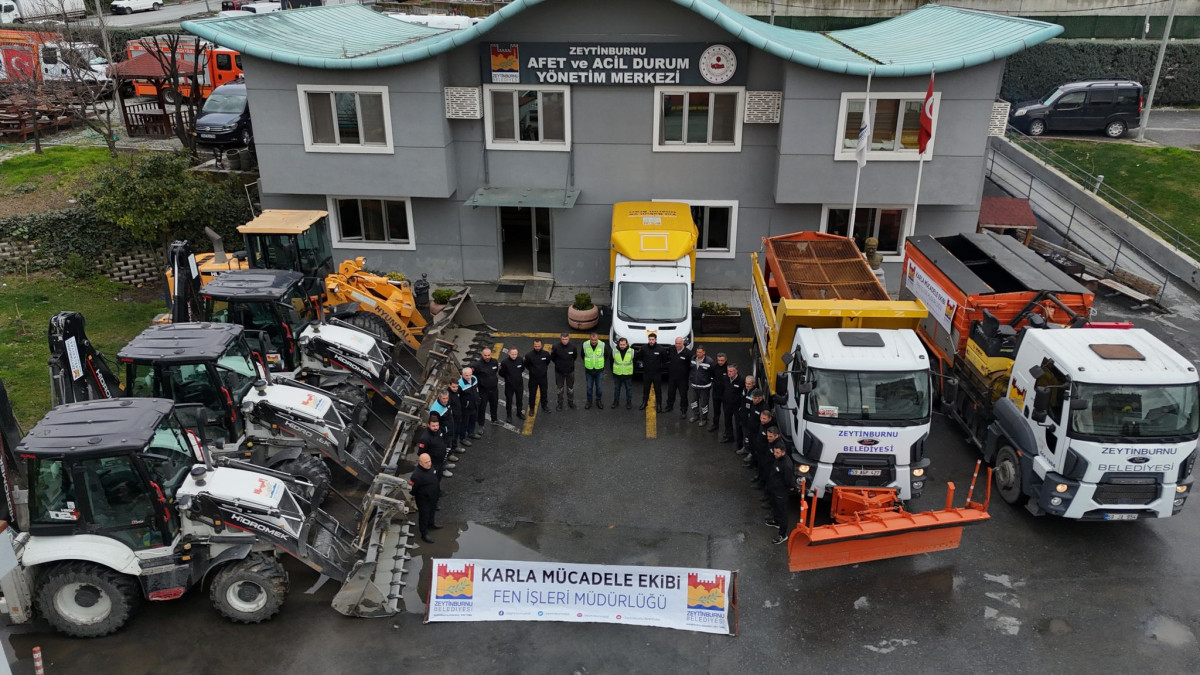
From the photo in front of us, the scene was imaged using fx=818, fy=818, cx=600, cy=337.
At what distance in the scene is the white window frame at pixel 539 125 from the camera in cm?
1870

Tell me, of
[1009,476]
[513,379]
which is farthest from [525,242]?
[1009,476]

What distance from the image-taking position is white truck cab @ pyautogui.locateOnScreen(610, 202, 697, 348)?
1568 cm

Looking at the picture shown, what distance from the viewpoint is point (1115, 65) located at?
32938 millimetres

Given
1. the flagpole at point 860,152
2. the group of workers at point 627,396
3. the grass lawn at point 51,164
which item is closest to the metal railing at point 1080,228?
the flagpole at point 860,152

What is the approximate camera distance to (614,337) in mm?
15766

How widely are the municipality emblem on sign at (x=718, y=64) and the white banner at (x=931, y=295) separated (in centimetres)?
578

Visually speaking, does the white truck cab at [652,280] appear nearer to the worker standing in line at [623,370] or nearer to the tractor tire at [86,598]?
the worker standing in line at [623,370]

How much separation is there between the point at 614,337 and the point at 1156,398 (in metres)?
8.69

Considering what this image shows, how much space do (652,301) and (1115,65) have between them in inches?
1100

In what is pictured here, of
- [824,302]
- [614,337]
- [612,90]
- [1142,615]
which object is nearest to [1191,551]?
[1142,615]

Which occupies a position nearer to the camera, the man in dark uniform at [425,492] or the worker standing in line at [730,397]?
the man in dark uniform at [425,492]

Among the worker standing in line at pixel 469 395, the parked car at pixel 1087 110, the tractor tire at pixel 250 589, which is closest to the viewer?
the tractor tire at pixel 250 589

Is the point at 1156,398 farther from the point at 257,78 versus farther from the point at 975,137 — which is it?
the point at 257,78

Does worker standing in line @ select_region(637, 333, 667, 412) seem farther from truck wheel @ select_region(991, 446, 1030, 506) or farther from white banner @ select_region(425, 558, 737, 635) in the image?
truck wheel @ select_region(991, 446, 1030, 506)
